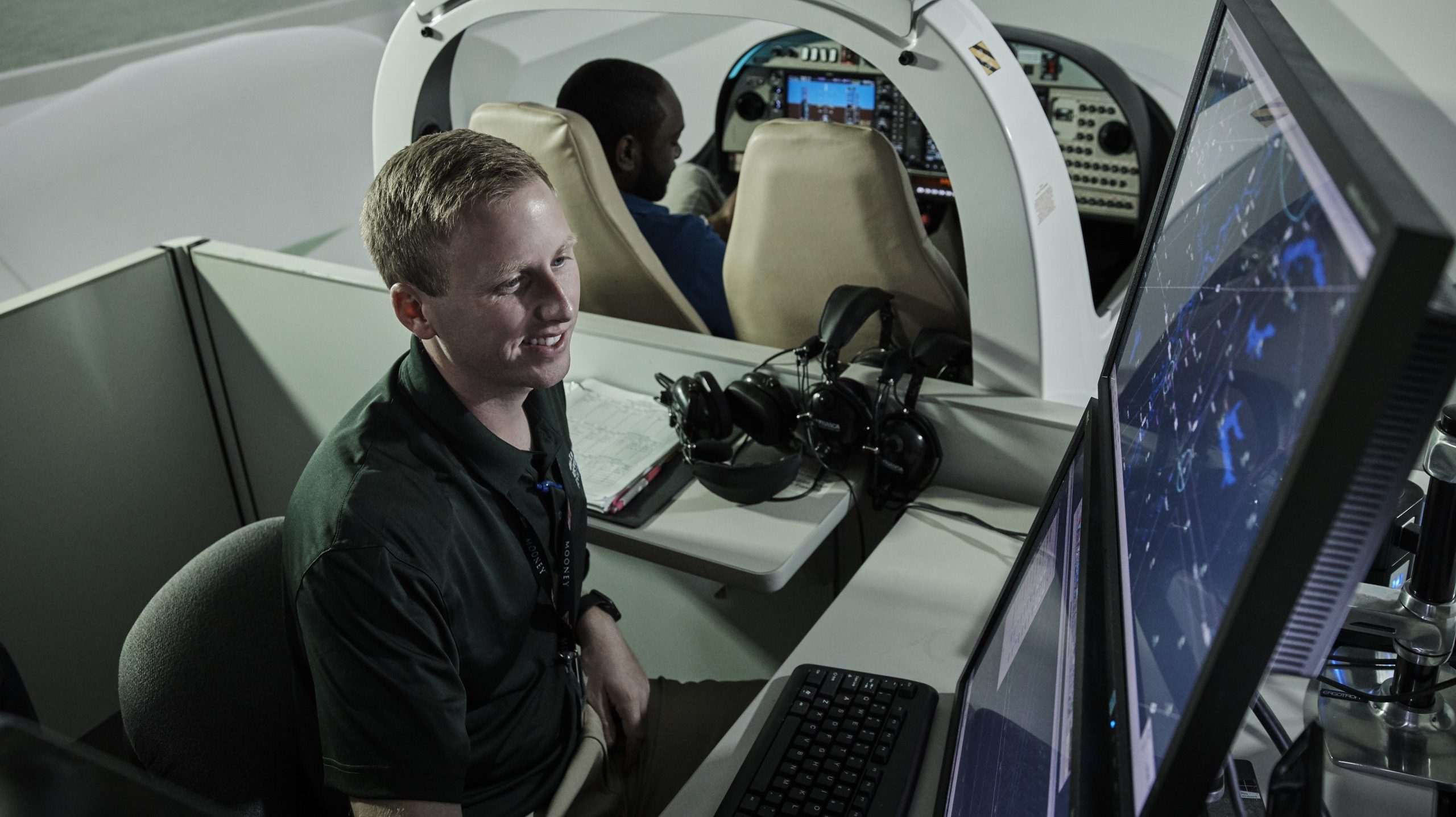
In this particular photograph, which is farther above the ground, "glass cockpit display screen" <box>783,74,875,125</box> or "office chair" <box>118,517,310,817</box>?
"glass cockpit display screen" <box>783,74,875,125</box>

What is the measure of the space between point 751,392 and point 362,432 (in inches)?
25.9

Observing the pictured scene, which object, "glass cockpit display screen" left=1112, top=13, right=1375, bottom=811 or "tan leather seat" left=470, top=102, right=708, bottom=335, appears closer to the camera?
"glass cockpit display screen" left=1112, top=13, right=1375, bottom=811

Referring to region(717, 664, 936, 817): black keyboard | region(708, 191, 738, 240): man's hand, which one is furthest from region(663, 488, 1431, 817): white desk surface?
region(708, 191, 738, 240): man's hand

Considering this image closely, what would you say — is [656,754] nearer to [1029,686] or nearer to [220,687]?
[220,687]

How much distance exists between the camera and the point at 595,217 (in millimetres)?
1816

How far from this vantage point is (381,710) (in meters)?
0.95

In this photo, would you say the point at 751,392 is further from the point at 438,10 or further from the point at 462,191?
the point at 438,10

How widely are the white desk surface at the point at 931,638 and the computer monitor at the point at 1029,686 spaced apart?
10cm

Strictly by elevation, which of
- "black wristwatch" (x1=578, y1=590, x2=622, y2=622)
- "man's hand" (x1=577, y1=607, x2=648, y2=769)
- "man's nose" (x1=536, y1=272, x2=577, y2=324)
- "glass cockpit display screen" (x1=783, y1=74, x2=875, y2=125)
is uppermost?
"man's nose" (x1=536, y1=272, x2=577, y2=324)

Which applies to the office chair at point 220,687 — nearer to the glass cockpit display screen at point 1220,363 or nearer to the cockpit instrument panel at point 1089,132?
the glass cockpit display screen at point 1220,363

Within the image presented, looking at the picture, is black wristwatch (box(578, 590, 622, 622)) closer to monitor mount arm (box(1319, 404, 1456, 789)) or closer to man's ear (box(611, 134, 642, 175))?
monitor mount arm (box(1319, 404, 1456, 789))

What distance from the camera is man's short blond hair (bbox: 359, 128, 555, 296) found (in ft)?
3.37

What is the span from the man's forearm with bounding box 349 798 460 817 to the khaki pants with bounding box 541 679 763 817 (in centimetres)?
21

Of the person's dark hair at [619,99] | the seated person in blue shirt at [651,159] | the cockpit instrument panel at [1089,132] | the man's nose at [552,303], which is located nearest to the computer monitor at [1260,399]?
the man's nose at [552,303]
